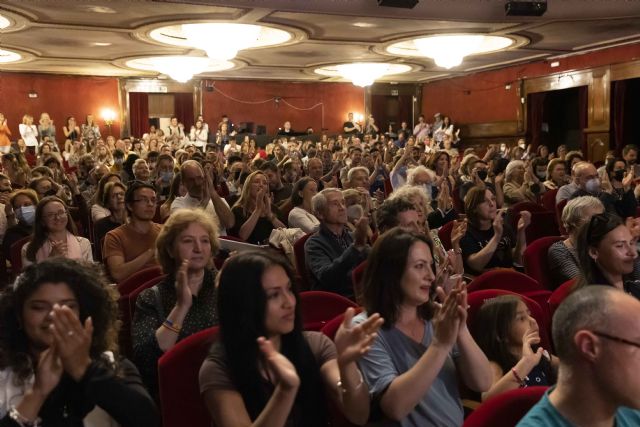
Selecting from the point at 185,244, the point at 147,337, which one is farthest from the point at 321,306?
the point at 147,337

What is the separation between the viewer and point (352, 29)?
10461 mm

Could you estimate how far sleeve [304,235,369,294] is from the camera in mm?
3453

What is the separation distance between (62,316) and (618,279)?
7.66 feet

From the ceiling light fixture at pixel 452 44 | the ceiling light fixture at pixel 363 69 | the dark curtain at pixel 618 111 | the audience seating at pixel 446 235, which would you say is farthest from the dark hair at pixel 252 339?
the ceiling light fixture at pixel 363 69

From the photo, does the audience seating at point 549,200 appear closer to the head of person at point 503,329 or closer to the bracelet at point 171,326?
the head of person at point 503,329

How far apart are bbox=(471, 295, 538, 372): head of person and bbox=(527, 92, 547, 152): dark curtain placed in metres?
13.8

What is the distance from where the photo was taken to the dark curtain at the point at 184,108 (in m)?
19.2

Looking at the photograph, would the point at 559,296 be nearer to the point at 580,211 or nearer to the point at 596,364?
the point at 580,211

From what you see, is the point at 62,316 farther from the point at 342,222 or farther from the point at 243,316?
the point at 342,222

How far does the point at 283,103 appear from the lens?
64.4ft

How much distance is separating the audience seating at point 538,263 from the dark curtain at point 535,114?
1227 centimetres

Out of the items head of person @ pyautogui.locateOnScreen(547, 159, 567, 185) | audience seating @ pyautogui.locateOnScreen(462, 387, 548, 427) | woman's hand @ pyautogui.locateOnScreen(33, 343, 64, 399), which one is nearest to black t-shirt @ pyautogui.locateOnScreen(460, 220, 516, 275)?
audience seating @ pyautogui.locateOnScreen(462, 387, 548, 427)

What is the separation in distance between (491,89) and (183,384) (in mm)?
15566

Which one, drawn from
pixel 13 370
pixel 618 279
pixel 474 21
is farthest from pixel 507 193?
→ pixel 13 370
